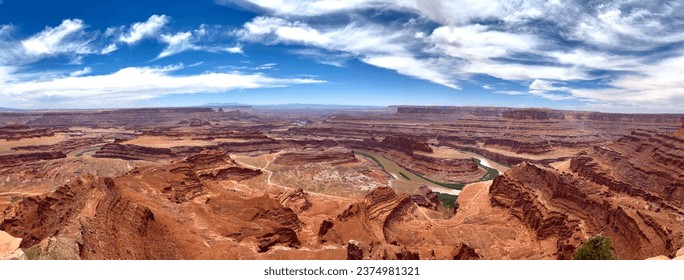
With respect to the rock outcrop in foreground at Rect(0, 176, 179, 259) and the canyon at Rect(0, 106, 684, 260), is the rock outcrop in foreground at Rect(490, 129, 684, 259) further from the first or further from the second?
the rock outcrop in foreground at Rect(0, 176, 179, 259)

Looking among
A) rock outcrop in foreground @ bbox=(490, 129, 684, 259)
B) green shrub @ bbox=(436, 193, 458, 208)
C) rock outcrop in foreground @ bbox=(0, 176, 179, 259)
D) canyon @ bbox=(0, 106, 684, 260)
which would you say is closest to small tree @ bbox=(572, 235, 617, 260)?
canyon @ bbox=(0, 106, 684, 260)

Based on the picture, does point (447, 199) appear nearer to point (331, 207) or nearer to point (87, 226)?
point (331, 207)

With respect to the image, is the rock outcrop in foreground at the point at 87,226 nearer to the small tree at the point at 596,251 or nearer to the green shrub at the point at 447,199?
the small tree at the point at 596,251

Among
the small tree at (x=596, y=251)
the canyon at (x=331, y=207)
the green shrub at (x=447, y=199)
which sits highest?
the small tree at (x=596, y=251)

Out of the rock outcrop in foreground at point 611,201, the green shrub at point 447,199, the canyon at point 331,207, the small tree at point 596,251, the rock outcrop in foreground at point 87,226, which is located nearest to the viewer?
the rock outcrop in foreground at point 87,226

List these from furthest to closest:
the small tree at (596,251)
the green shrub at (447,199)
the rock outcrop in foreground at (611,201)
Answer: the green shrub at (447,199), the rock outcrop in foreground at (611,201), the small tree at (596,251)

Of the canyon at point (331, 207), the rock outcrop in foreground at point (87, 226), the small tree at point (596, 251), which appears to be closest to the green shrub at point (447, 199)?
the canyon at point (331, 207)

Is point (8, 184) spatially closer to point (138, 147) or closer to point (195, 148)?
point (138, 147)

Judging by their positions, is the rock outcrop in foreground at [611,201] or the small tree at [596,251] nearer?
the small tree at [596,251]

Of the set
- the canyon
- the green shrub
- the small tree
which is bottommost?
the green shrub

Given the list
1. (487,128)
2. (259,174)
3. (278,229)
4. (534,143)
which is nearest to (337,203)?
(278,229)

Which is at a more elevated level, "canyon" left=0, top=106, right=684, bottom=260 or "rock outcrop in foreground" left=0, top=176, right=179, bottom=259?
"rock outcrop in foreground" left=0, top=176, right=179, bottom=259

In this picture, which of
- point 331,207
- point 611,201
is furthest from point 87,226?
point 611,201

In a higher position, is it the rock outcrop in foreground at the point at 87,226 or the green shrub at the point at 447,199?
the rock outcrop in foreground at the point at 87,226
